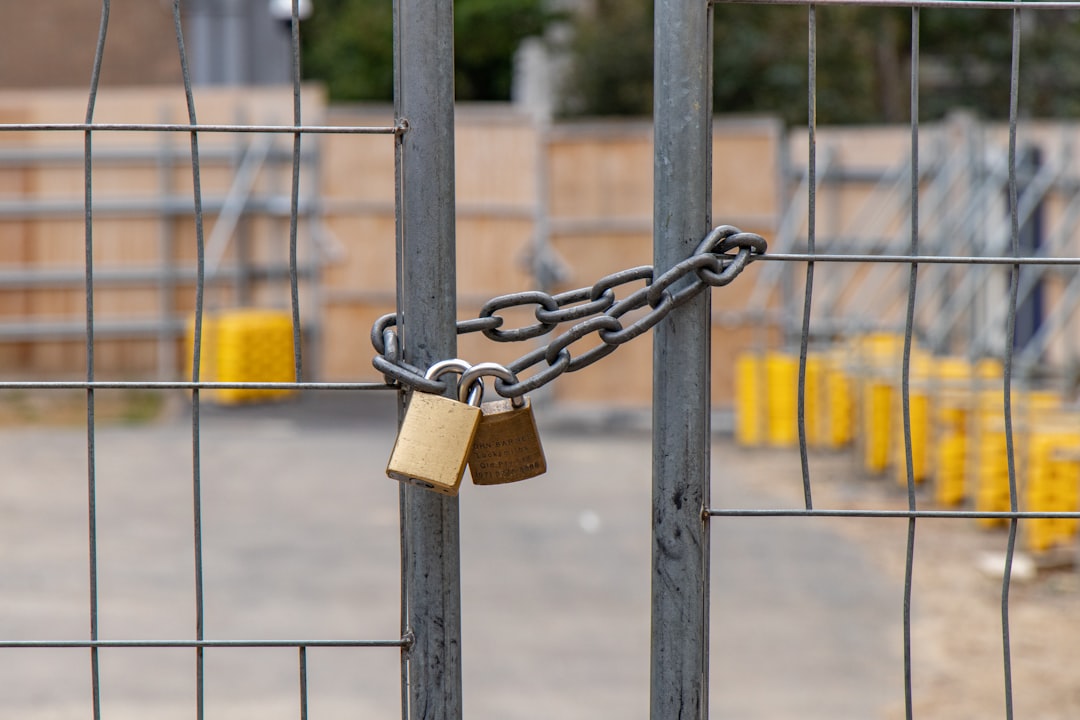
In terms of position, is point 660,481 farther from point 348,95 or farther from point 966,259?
point 348,95

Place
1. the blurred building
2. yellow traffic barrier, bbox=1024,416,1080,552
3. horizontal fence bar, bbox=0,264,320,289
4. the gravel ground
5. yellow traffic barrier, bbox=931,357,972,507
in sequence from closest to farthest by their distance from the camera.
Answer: the gravel ground → yellow traffic barrier, bbox=1024,416,1080,552 → yellow traffic barrier, bbox=931,357,972,507 → horizontal fence bar, bbox=0,264,320,289 → the blurred building

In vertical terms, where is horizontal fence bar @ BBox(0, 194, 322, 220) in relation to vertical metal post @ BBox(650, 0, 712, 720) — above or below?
above

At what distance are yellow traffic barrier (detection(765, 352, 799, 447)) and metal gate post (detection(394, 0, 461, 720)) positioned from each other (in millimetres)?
7475

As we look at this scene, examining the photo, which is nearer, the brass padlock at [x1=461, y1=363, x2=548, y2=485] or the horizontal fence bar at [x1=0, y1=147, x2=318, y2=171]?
the brass padlock at [x1=461, y1=363, x2=548, y2=485]

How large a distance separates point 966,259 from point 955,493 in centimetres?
587

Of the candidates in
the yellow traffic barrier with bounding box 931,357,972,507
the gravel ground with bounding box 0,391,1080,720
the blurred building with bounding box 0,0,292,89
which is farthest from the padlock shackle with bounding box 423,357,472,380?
the blurred building with bounding box 0,0,292,89

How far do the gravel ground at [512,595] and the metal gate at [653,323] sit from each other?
105 inches

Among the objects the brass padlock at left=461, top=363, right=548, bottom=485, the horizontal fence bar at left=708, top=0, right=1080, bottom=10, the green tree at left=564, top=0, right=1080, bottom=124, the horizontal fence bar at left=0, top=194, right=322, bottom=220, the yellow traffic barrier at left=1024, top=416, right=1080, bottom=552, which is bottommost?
the yellow traffic barrier at left=1024, top=416, right=1080, bottom=552

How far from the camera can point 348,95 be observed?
68.4 ft

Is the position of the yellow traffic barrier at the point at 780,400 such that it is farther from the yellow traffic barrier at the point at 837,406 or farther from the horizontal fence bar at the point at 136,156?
the horizontal fence bar at the point at 136,156

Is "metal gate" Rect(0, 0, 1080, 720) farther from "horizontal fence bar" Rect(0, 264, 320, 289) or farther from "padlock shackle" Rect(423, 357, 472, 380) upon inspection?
"horizontal fence bar" Rect(0, 264, 320, 289)

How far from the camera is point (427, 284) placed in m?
1.33

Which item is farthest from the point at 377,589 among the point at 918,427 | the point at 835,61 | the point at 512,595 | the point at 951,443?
the point at 835,61

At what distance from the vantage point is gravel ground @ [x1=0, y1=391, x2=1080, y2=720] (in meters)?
4.11
